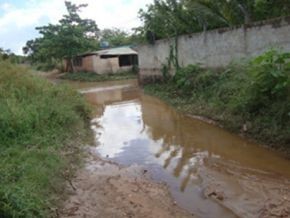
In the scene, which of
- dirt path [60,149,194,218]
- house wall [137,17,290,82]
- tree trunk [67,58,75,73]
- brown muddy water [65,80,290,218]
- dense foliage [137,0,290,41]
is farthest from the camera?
tree trunk [67,58,75,73]

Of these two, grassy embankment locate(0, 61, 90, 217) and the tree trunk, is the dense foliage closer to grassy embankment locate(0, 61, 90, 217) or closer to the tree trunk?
grassy embankment locate(0, 61, 90, 217)

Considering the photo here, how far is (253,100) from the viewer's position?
9.39m

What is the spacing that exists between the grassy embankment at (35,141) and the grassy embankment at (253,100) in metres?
3.90

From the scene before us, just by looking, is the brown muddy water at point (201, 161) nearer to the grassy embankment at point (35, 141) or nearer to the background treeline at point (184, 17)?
the grassy embankment at point (35, 141)

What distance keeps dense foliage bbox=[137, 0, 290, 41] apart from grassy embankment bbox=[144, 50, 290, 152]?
3365 mm

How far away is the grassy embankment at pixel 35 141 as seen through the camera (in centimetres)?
473

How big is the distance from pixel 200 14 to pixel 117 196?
1199 cm

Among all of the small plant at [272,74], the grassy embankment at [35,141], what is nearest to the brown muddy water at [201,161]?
the grassy embankment at [35,141]

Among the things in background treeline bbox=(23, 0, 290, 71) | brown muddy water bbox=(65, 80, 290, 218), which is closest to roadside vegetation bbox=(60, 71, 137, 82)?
background treeline bbox=(23, 0, 290, 71)

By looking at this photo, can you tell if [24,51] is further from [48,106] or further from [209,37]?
[48,106]

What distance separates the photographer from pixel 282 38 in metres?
11.3

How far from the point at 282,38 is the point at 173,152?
5.49 metres

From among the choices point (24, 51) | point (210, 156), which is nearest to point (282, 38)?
point (210, 156)

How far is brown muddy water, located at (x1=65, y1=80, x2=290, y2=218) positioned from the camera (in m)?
5.56
